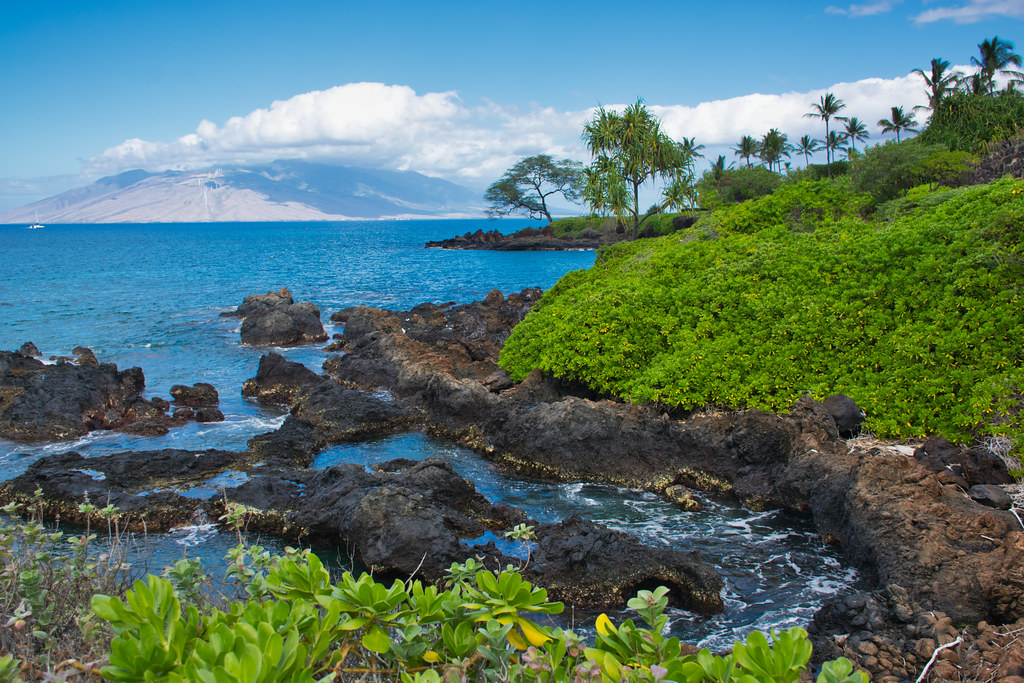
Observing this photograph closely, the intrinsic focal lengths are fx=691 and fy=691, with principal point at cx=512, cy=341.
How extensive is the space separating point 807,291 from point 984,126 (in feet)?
116

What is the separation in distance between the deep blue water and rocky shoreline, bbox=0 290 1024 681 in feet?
1.47

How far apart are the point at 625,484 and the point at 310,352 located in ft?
56.5

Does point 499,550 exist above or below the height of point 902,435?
below

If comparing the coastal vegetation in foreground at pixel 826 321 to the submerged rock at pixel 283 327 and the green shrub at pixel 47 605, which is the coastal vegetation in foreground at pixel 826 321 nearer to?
the green shrub at pixel 47 605

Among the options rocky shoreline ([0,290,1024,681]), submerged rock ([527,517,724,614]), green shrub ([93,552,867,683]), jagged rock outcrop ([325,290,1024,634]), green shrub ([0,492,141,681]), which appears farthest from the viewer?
submerged rock ([527,517,724,614])

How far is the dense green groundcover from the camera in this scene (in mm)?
10219

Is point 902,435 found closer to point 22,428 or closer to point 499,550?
point 499,550

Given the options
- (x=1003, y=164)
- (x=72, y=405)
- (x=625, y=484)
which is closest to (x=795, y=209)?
(x=625, y=484)

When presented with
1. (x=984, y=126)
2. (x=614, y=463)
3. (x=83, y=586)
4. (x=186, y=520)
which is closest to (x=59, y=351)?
(x=186, y=520)

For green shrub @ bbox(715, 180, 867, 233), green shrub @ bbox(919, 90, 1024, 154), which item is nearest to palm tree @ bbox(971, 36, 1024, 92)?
green shrub @ bbox(919, 90, 1024, 154)

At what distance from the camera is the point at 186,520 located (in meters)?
9.99

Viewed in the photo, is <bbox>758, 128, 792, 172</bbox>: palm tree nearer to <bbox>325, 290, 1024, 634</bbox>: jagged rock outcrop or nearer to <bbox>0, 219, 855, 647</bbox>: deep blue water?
<bbox>0, 219, 855, 647</bbox>: deep blue water

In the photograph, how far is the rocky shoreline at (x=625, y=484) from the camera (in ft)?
21.7

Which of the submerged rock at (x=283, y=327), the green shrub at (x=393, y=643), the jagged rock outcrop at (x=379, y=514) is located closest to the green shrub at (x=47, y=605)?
the green shrub at (x=393, y=643)
